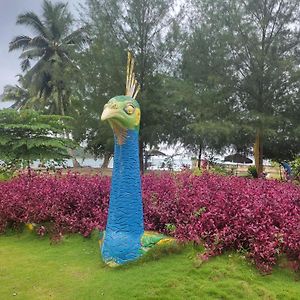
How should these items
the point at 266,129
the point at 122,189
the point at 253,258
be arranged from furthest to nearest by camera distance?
the point at 266,129 → the point at 122,189 → the point at 253,258

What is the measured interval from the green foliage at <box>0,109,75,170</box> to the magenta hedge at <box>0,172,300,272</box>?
2.41 m

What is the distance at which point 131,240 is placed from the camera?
158 inches

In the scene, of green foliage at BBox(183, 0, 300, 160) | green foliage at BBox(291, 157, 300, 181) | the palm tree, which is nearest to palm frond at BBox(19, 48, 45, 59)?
the palm tree

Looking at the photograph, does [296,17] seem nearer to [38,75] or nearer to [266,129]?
[266,129]

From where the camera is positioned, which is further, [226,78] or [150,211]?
[226,78]

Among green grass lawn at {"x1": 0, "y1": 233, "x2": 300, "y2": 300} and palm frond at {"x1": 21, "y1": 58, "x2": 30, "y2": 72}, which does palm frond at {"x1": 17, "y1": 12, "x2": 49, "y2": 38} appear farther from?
green grass lawn at {"x1": 0, "y1": 233, "x2": 300, "y2": 300}

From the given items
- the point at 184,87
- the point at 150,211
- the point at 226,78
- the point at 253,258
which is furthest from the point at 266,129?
the point at 253,258

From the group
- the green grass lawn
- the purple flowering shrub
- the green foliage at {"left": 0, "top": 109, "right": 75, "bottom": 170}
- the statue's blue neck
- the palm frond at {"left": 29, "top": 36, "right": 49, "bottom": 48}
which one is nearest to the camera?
the green grass lawn

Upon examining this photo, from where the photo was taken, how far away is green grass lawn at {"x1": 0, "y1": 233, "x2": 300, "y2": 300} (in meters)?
3.39

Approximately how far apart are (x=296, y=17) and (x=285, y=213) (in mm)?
10919

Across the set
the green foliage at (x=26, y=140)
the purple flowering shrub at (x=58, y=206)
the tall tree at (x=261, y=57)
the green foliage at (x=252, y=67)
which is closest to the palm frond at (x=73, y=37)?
Answer: the green foliage at (x=252, y=67)

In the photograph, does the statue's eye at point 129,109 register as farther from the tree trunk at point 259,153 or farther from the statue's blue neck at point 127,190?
the tree trunk at point 259,153

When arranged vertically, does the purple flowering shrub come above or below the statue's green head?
below

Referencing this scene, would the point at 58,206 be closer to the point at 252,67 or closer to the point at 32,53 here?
the point at 252,67
